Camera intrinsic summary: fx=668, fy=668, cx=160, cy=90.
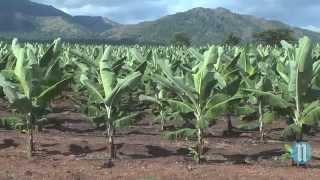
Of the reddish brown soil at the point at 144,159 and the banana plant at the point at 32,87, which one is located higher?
the banana plant at the point at 32,87

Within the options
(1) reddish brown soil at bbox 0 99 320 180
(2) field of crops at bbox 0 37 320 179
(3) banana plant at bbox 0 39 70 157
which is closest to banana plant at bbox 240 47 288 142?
(2) field of crops at bbox 0 37 320 179

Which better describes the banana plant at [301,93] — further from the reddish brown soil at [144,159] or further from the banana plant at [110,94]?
the banana plant at [110,94]

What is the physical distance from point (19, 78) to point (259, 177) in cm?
452

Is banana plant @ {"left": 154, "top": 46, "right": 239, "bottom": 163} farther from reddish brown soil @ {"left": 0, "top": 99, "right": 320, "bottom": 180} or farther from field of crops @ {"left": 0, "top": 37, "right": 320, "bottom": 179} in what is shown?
reddish brown soil @ {"left": 0, "top": 99, "right": 320, "bottom": 180}

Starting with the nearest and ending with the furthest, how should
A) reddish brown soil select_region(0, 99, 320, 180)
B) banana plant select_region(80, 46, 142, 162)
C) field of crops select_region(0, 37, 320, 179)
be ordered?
reddish brown soil select_region(0, 99, 320, 180), field of crops select_region(0, 37, 320, 179), banana plant select_region(80, 46, 142, 162)

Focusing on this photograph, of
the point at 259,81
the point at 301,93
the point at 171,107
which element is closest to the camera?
the point at 301,93

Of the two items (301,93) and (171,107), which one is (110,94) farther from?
(301,93)

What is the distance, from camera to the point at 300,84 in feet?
34.8

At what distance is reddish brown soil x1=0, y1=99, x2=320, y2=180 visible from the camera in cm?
943

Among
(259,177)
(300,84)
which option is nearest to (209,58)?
(300,84)

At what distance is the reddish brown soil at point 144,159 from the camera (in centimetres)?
943

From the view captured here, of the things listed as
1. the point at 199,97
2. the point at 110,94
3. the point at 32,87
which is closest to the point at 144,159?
the point at 110,94

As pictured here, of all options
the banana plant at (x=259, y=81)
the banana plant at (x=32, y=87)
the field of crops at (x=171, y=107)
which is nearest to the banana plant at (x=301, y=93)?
the field of crops at (x=171, y=107)

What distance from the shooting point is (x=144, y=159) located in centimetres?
1127
